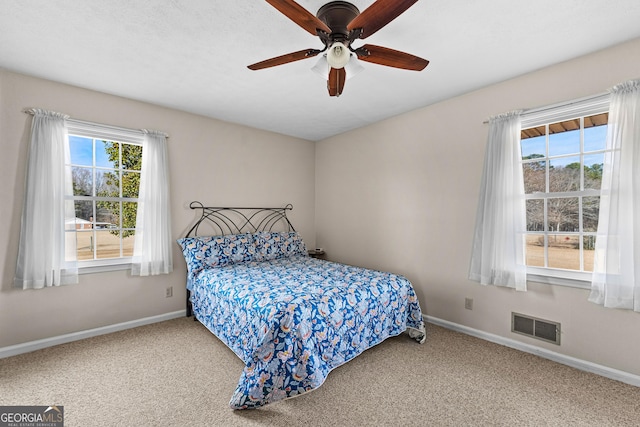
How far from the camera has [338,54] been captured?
1.70 metres

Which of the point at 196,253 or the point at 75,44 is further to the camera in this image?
the point at 196,253

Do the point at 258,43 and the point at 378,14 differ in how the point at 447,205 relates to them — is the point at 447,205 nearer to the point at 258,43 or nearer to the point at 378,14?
the point at 378,14

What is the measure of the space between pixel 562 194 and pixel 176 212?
4.13 m

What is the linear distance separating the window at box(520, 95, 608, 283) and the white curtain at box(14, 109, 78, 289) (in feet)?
14.8

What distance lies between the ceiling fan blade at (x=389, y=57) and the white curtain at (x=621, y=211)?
1.63 meters

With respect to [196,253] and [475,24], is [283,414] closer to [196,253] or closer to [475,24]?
[196,253]

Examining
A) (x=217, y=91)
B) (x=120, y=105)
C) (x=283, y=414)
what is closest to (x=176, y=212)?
(x=120, y=105)

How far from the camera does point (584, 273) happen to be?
7.92 ft

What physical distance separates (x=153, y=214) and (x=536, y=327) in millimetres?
4142

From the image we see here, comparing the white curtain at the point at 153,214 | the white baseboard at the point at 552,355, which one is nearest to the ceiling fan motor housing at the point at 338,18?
the white curtain at the point at 153,214

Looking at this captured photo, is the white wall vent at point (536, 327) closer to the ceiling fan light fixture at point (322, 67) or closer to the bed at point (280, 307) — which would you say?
the bed at point (280, 307)

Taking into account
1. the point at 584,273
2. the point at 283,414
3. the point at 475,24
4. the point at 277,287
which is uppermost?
the point at 475,24

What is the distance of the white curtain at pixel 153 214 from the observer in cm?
326

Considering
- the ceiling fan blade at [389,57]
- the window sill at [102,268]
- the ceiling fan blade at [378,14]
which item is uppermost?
the ceiling fan blade at [378,14]
